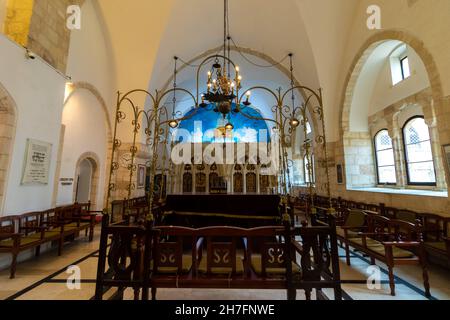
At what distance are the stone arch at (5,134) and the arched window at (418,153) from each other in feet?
27.3

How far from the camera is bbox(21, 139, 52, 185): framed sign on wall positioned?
367cm

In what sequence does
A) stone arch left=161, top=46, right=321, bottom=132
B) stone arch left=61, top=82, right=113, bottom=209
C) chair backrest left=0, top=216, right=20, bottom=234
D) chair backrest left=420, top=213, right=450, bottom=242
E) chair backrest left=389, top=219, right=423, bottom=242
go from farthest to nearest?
1. stone arch left=161, top=46, right=321, bottom=132
2. stone arch left=61, top=82, right=113, bottom=209
3. chair backrest left=420, top=213, right=450, bottom=242
4. chair backrest left=0, top=216, right=20, bottom=234
5. chair backrest left=389, top=219, right=423, bottom=242

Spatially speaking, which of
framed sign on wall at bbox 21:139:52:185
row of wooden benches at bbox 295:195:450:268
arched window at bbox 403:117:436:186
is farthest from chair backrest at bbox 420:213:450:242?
framed sign on wall at bbox 21:139:52:185

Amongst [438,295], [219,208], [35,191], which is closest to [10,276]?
[35,191]

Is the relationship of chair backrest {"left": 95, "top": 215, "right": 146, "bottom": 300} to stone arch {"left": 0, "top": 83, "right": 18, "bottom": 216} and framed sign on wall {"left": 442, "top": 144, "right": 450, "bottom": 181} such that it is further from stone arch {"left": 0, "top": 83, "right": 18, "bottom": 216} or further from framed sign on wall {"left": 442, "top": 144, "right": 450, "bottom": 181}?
framed sign on wall {"left": 442, "top": 144, "right": 450, "bottom": 181}

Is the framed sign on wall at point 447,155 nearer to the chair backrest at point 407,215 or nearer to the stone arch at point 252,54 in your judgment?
the chair backrest at point 407,215

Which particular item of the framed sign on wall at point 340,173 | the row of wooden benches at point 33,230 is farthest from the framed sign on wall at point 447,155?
the row of wooden benches at point 33,230

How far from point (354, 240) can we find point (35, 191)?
18.9 feet

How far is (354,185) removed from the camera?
21.4 feet

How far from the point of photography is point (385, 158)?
6.29 metres

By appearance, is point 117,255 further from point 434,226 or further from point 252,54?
point 252,54

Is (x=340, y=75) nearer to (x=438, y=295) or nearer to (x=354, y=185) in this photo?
(x=354, y=185)

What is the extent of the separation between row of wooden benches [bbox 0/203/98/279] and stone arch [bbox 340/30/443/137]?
698 centimetres

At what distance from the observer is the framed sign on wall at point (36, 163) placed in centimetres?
367
